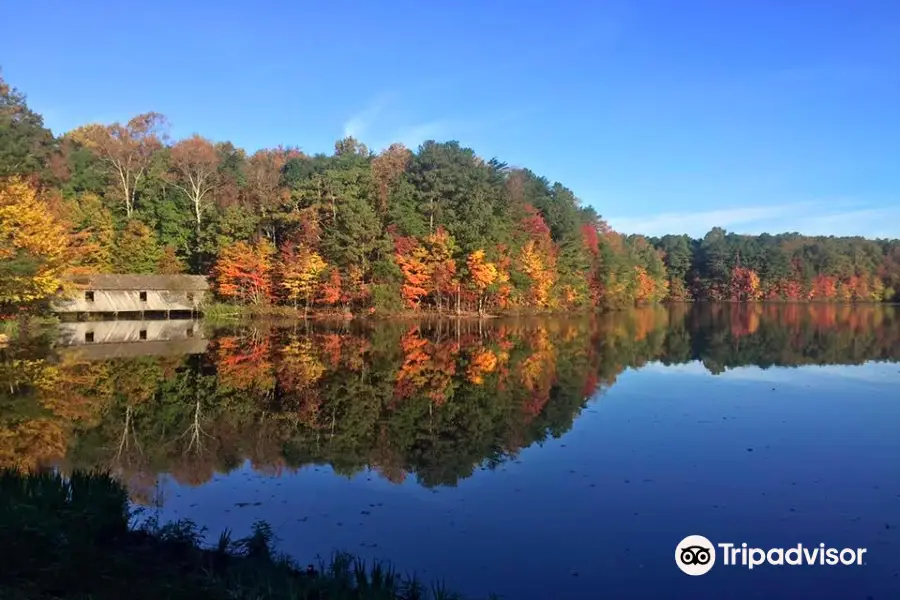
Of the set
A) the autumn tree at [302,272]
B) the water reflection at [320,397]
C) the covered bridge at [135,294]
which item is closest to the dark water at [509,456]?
the water reflection at [320,397]

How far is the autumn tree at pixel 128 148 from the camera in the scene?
54.5m

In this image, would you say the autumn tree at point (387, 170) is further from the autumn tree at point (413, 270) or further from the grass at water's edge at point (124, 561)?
the grass at water's edge at point (124, 561)

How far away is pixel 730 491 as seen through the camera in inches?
336

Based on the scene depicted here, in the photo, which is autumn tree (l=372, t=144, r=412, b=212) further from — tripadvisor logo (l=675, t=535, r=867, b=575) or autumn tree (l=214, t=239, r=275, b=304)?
tripadvisor logo (l=675, t=535, r=867, b=575)

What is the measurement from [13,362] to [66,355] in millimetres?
2672

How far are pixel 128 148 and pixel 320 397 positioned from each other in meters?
51.2

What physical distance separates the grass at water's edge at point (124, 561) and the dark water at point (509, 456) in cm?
100

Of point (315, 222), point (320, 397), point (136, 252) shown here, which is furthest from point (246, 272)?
point (320, 397)

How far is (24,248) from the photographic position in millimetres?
26859

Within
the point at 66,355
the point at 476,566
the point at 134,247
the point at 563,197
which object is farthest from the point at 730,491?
the point at 563,197

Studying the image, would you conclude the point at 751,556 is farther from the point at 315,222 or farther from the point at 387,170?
the point at 387,170

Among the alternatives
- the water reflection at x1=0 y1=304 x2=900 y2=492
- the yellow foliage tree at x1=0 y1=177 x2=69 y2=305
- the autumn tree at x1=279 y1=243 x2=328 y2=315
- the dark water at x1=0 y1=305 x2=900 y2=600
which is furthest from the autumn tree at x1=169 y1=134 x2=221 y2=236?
the dark water at x1=0 y1=305 x2=900 y2=600

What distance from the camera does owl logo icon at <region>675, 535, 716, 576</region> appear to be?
20.8ft

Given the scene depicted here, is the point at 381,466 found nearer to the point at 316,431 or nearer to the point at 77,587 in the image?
the point at 316,431
